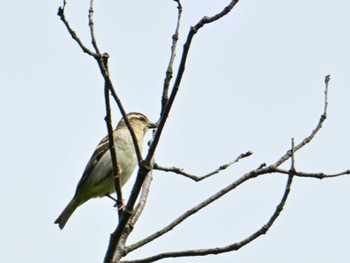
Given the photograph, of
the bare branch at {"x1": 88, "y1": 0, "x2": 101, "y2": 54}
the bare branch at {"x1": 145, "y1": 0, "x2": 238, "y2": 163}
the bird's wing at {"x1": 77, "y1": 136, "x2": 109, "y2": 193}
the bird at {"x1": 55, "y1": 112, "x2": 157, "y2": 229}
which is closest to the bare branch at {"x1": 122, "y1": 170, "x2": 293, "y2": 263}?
the bare branch at {"x1": 145, "y1": 0, "x2": 238, "y2": 163}

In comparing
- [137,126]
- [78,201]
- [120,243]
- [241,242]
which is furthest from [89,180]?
[241,242]

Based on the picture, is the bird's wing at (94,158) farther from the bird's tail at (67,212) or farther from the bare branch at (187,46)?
the bare branch at (187,46)

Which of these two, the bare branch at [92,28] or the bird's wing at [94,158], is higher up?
the bird's wing at [94,158]

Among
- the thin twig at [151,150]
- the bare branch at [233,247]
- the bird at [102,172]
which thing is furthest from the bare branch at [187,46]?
the bird at [102,172]

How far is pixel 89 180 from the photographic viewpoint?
1036 centimetres

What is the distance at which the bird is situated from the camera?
10.0 m

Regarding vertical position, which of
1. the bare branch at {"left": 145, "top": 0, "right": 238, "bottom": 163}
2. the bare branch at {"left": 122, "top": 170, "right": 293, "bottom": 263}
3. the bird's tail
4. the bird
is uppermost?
the bird

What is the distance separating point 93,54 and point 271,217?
1652mm

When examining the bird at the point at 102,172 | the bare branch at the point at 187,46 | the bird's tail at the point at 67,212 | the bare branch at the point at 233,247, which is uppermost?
the bird at the point at 102,172

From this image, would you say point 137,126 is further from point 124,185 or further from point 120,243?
point 120,243

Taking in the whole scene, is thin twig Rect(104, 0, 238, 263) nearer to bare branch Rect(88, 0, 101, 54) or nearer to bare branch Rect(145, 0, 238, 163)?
bare branch Rect(145, 0, 238, 163)

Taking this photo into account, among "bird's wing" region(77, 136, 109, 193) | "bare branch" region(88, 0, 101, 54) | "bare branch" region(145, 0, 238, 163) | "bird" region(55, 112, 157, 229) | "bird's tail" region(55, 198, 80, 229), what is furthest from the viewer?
A: "bird's tail" region(55, 198, 80, 229)

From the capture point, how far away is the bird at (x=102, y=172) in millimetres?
10047

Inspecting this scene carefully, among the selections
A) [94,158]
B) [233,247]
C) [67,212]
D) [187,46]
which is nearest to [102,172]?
[94,158]
